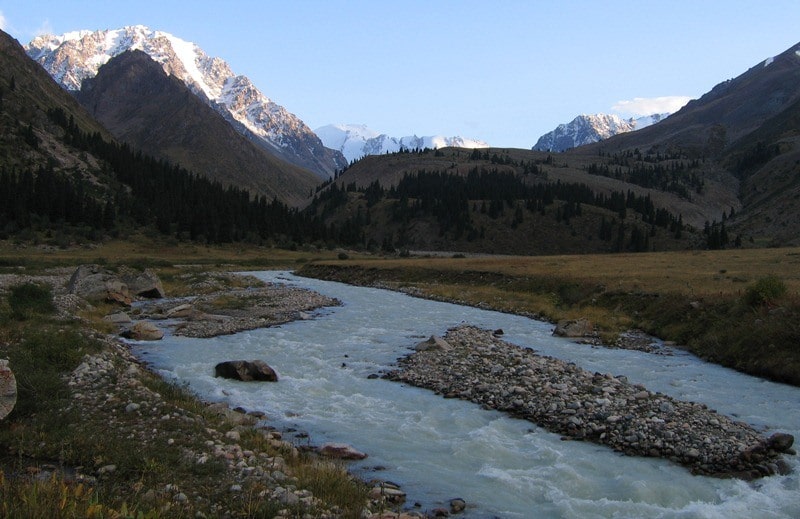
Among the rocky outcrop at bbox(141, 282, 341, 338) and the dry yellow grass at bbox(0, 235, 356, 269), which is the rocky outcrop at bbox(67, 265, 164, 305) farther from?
the dry yellow grass at bbox(0, 235, 356, 269)

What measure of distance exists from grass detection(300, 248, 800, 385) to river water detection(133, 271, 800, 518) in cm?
208

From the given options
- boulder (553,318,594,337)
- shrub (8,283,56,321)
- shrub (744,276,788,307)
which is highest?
shrub (744,276,788,307)

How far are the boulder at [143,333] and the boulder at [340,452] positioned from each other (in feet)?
63.3

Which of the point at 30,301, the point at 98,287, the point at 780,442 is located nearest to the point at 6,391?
the point at 30,301

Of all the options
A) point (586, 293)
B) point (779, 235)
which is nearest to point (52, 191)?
point (586, 293)

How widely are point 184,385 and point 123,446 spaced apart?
8014 millimetres

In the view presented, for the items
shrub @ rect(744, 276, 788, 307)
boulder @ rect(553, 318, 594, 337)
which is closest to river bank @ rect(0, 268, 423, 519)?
boulder @ rect(553, 318, 594, 337)

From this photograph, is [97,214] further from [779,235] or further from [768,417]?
[779,235]

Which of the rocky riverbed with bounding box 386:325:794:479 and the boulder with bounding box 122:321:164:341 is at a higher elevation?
the rocky riverbed with bounding box 386:325:794:479

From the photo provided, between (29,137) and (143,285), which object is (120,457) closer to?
(143,285)

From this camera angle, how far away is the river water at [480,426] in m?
12.0

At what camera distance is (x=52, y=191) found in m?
109

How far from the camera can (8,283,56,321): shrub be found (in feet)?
86.3

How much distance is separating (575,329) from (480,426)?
63.1 ft
